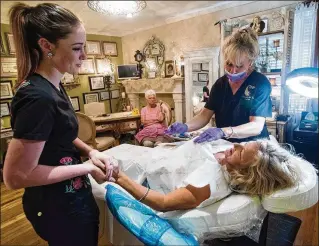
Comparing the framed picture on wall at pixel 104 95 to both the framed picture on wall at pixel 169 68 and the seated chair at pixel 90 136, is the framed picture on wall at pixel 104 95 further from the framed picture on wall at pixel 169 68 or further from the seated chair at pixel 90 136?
the framed picture on wall at pixel 169 68

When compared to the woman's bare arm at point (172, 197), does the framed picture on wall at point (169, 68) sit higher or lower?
higher

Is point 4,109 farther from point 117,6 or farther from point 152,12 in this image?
point 152,12

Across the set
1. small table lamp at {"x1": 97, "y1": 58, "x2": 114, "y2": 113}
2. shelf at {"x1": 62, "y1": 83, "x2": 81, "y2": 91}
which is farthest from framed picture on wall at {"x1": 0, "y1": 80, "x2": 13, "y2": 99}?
shelf at {"x1": 62, "y1": 83, "x2": 81, "y2": 91}

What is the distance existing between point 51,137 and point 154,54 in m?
1.70

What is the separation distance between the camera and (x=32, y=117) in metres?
0.39

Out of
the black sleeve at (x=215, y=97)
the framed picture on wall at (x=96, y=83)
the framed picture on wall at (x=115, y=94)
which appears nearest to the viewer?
the black sleeve at (x=215, y=97)

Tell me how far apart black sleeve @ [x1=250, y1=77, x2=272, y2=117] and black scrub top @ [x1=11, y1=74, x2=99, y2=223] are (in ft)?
1.85

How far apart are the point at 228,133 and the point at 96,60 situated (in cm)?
77

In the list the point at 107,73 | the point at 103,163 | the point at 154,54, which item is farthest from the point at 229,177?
the point at 154,54

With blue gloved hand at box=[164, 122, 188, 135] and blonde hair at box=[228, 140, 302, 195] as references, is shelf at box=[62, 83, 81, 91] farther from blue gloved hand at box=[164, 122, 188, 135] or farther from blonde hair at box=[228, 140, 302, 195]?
blonde hair at box=[228, 140, 302, 195]

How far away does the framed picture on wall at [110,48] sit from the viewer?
1249 mm

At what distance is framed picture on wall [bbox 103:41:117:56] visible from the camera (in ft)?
4.10

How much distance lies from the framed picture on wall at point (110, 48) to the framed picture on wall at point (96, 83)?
21 cm

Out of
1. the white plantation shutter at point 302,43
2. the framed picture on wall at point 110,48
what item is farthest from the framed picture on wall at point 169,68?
the white plantation shutter at point 302,43
